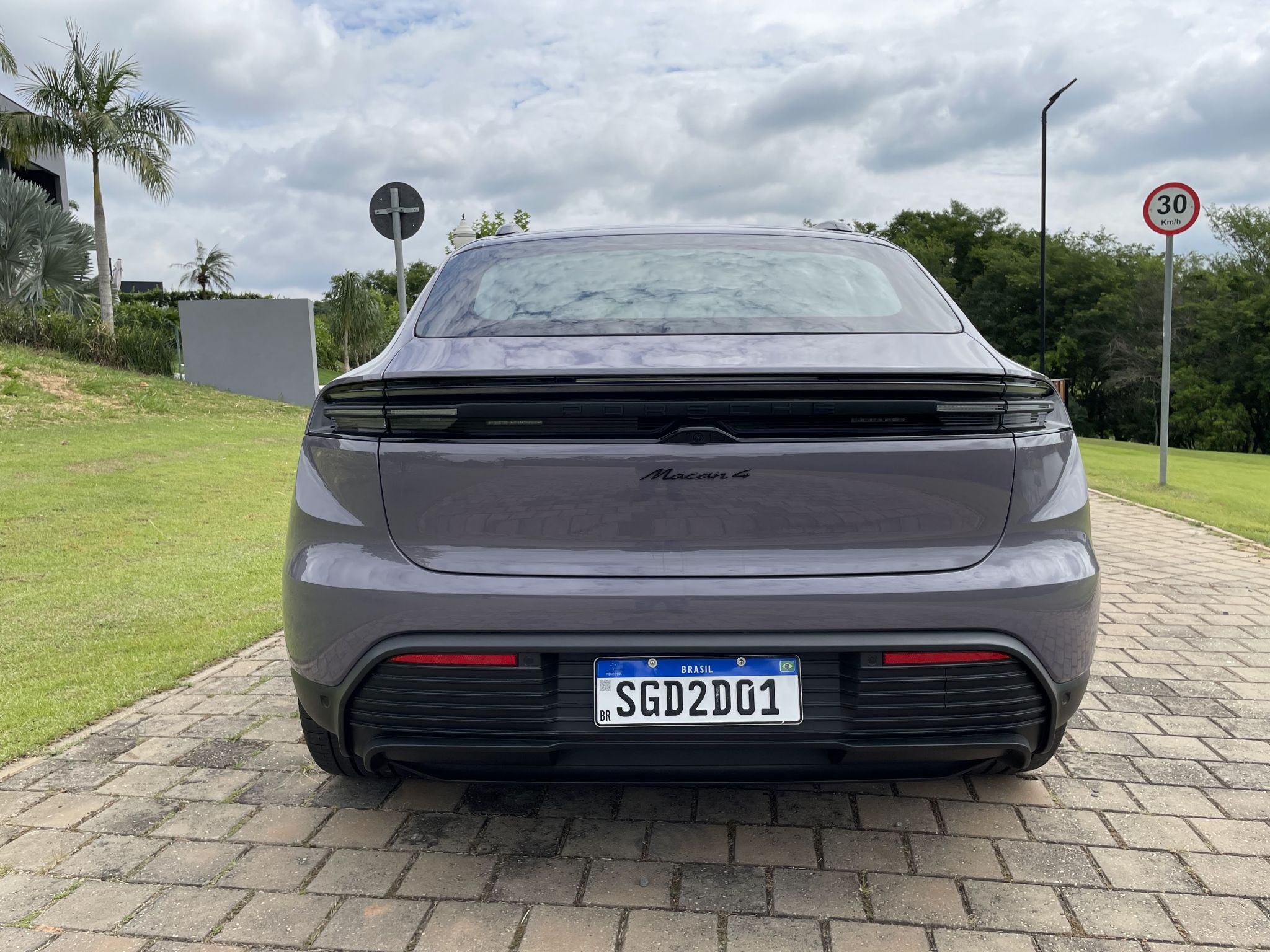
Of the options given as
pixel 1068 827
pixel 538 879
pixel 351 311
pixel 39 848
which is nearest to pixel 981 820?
pixel 1068 827

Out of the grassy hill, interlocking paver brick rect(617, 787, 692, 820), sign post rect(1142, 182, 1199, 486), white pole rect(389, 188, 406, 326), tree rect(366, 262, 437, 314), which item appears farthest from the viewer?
tree rect(366, 262, 437, 314)

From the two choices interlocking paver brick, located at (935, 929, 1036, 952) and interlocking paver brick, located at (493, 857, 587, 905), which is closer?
interlocking paver brick, located at (935, 929, 1036, 952)

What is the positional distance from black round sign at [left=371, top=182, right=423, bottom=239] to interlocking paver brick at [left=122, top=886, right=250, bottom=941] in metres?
6.56

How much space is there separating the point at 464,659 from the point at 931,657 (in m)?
1.00

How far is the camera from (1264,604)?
5.15 meters

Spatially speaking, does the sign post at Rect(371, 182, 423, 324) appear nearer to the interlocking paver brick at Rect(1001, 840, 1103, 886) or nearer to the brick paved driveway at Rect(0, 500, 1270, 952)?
the brick paved driveway at Rect(0, 500, 1270, 952)

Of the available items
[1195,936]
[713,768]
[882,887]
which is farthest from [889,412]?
[1195,936]

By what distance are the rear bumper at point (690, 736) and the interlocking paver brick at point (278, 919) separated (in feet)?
1.22

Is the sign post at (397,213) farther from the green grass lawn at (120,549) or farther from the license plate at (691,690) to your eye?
the license plate at (691,690)

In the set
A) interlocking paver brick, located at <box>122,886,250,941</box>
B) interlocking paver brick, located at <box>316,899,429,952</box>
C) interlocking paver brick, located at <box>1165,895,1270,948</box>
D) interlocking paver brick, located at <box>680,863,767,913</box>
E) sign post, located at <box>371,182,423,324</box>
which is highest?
sign post, located at <box>371,182,423,324</box>

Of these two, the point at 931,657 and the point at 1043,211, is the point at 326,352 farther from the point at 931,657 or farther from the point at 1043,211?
the point at 931,657

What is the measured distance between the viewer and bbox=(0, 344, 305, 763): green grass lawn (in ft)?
12.5

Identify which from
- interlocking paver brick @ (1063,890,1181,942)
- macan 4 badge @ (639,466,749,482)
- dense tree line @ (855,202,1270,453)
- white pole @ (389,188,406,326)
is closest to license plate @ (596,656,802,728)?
macan 4 badge @ (639,466,749,482)

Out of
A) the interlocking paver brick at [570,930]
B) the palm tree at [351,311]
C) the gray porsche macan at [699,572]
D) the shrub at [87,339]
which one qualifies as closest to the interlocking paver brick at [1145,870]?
the gray porsche macan at [699,572]
